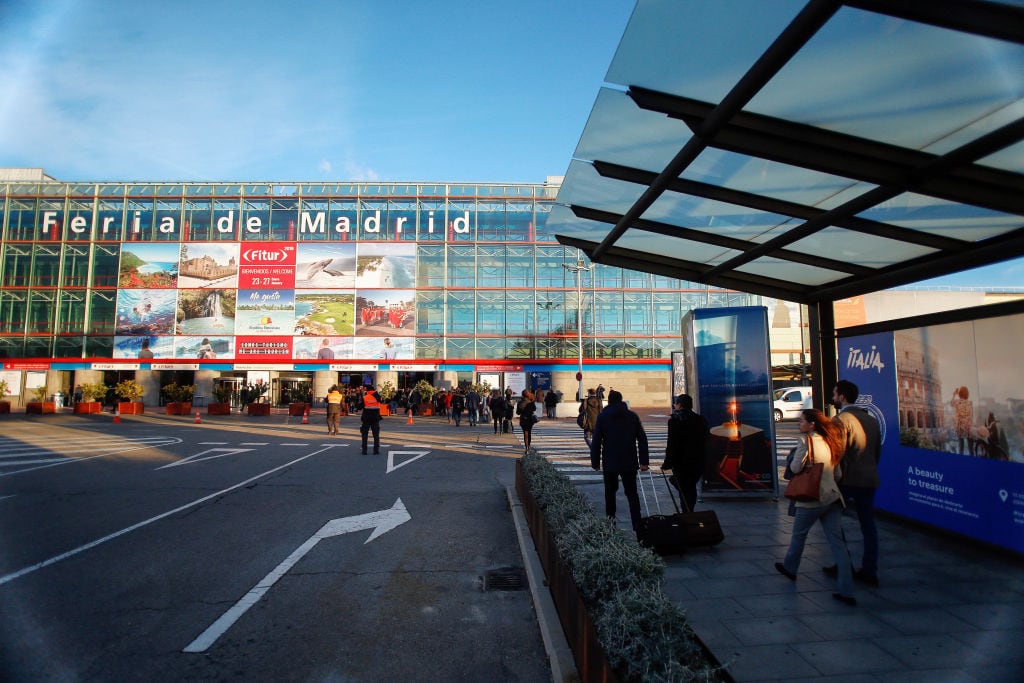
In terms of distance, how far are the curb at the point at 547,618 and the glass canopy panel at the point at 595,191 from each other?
160 inches

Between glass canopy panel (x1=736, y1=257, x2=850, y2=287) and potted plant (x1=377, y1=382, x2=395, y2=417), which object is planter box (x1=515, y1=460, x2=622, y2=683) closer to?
glass canopy panel (x1=736, y1=257, x2=850, y2=287)

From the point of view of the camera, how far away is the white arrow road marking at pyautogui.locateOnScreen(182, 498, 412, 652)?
4.06 m

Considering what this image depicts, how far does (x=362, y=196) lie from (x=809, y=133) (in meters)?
46.3

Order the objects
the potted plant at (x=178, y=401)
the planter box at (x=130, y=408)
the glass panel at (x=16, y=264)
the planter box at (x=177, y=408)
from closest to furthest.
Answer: the planter box at (x=130, y=408) < the planter box at (x=177, y=408) < the potted plant at (x=178, y=401) < the glass panel at (x=16, y=264)

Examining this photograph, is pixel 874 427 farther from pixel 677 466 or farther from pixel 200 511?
pixel 200 511

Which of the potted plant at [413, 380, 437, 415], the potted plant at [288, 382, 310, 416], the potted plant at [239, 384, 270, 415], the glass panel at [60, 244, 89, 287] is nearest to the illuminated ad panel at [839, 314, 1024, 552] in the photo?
the potted plant at [288, 382, 310, 416]

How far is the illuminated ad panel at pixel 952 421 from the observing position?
549 centimetres

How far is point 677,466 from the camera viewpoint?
676 cm

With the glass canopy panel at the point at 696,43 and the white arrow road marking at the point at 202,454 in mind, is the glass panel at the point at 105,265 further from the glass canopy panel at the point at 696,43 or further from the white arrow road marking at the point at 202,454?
the glass canopy panel at the point at 696,43

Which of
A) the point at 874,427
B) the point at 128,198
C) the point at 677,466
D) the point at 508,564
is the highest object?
the point at 128,198

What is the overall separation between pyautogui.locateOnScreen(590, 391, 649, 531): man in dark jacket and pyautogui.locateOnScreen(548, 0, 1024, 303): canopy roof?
7.82 ft

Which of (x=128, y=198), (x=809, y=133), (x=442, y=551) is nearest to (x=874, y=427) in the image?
(x=809, y=133)

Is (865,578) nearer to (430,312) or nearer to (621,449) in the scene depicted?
(621,449)

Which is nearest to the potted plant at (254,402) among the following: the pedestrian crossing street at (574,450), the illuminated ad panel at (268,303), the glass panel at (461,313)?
the illuminated ad panel at (268,303)
